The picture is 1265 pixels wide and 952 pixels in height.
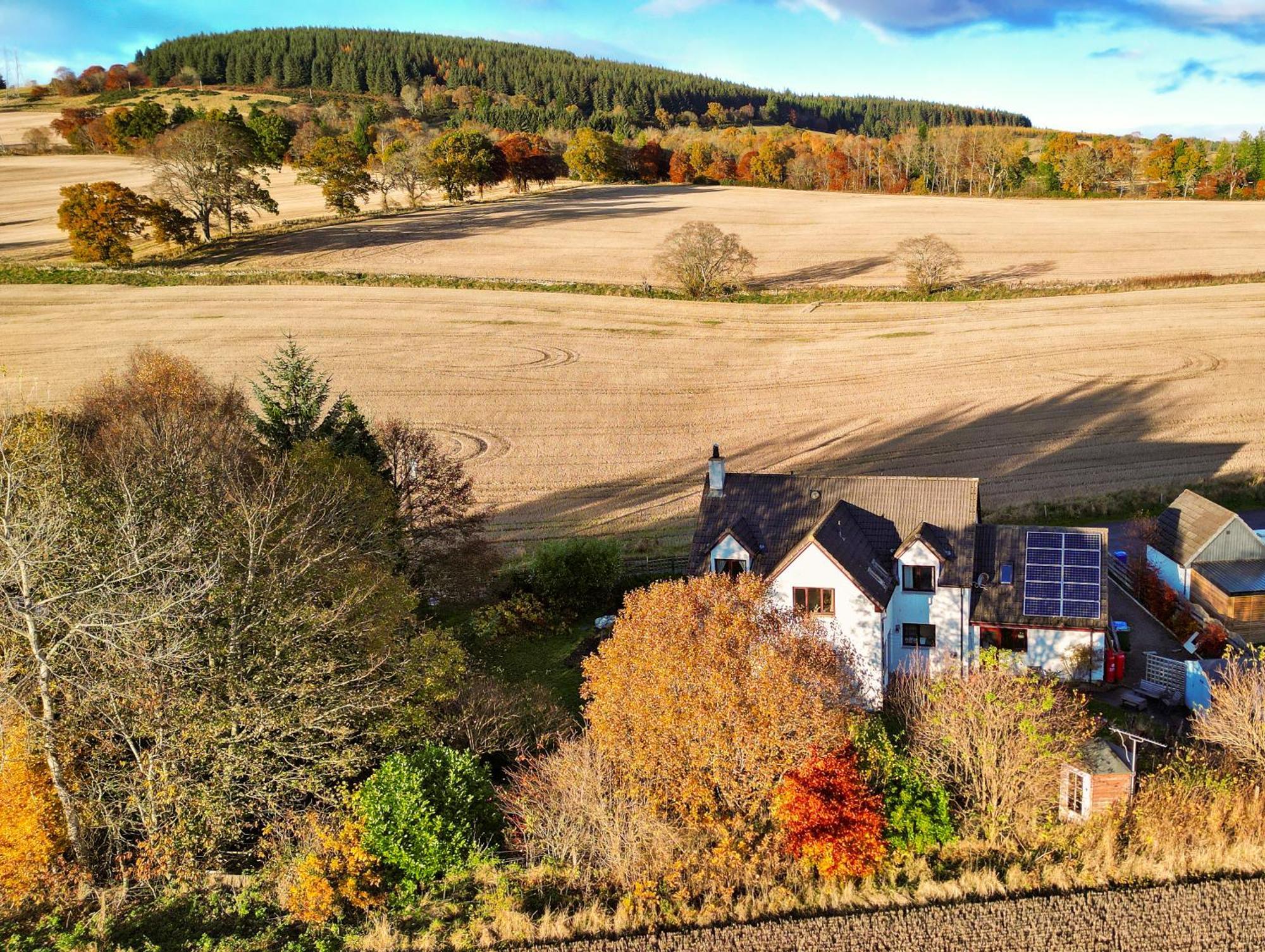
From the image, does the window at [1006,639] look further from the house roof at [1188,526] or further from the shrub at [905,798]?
the house roof at [1188,526]

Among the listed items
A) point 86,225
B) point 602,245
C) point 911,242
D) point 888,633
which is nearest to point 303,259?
point 86,225

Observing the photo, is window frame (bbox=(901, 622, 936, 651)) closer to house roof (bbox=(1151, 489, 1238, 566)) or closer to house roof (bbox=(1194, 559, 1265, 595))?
house roof (bbox=(1194, 559, 1265, 595))

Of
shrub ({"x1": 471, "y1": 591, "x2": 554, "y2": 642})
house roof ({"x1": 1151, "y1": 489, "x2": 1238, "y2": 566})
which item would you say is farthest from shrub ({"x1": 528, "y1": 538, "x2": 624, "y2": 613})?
house roof ({"x1": 1151, "y1": 489, "x2": 1238, "y2": 566})

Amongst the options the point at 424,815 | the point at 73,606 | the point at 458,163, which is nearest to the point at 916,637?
the point at 424,815

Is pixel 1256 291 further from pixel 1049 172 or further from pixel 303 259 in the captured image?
pixel 303 259

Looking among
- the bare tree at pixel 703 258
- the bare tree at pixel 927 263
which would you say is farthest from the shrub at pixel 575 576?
the bare tree at pixel 927 263

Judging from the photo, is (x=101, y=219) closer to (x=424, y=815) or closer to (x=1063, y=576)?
(x=424, y=815)
